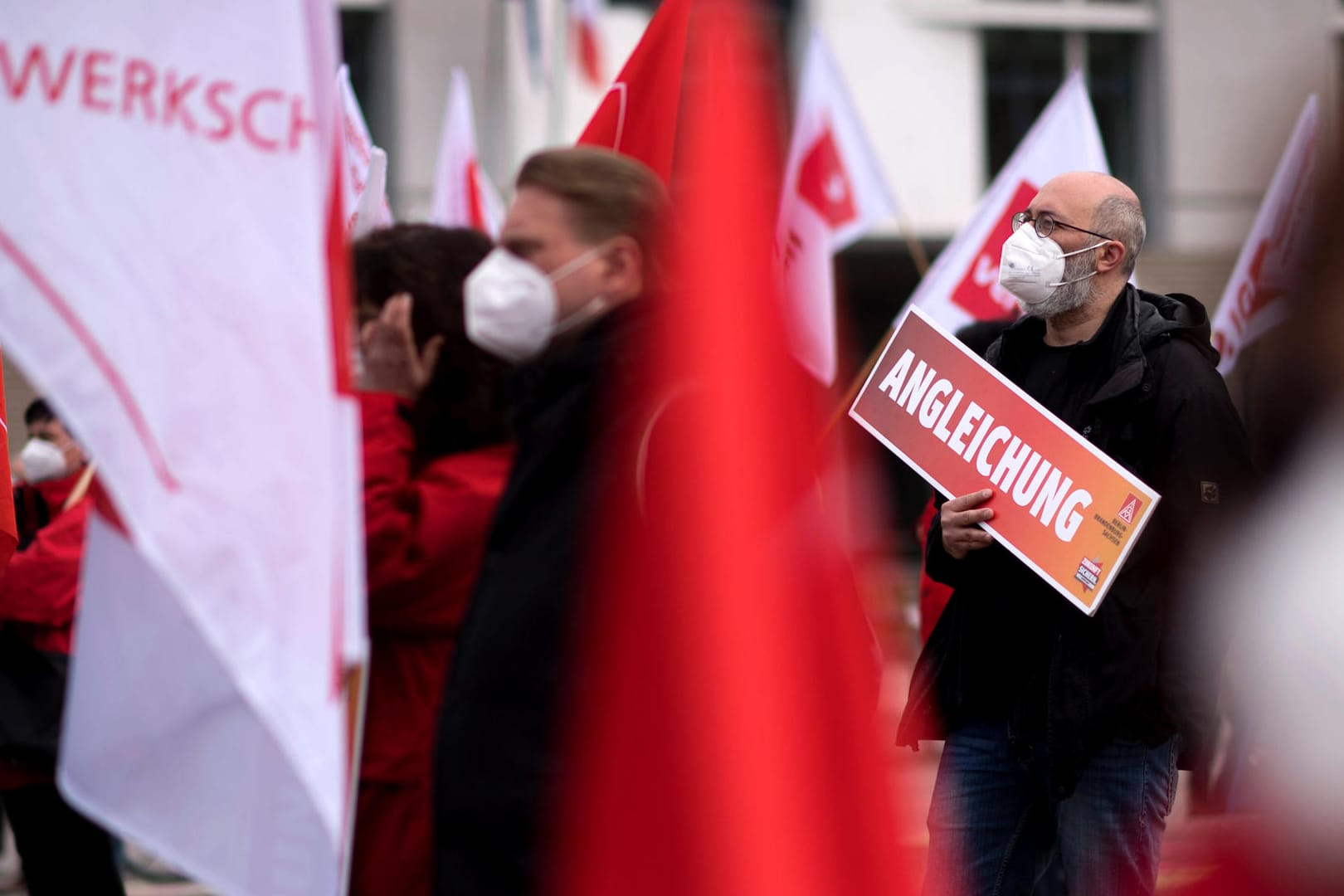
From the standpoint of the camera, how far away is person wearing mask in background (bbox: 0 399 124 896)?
15.4ft

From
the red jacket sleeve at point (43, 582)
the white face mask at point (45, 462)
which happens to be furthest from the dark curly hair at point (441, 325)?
the white face mask at point (45, 462)

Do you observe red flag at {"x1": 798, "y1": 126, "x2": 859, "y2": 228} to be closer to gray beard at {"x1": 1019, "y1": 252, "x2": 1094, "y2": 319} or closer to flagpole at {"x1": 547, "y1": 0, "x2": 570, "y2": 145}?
flagpole at {"x1": 547, "y1": 0, "x2": 570, "y2": 145}

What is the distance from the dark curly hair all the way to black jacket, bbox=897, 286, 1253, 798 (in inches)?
43.2

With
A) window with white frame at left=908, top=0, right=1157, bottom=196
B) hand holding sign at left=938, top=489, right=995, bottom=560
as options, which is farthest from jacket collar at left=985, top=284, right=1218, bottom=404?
window with white frame at left=908, top=0, right=1157, bottom=196

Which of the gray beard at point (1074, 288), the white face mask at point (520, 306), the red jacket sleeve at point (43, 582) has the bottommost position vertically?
the red jacket sleeve at point (43, 582)

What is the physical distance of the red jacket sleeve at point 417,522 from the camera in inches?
101

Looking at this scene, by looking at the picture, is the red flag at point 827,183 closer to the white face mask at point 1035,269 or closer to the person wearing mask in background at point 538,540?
the white face mask at point 1035,269

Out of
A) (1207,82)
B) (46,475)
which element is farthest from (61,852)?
(1207,82)

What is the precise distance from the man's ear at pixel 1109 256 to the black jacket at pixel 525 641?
132cm

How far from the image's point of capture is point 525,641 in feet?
7.44

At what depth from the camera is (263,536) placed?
78.0 inches

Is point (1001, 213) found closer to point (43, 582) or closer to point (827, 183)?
point (827, 183)

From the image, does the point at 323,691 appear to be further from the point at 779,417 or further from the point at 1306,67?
the point at 1306,67

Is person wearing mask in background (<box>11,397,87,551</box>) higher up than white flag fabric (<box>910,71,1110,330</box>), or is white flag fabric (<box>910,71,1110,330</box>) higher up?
white flag fabric (<box>910,71,1110,330</box>)
